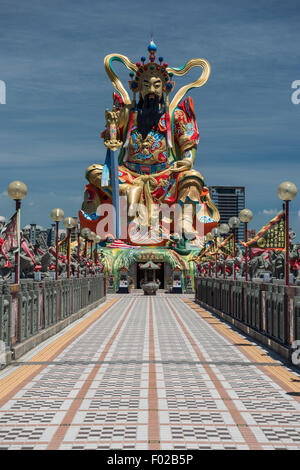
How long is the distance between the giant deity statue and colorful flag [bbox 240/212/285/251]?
155ft

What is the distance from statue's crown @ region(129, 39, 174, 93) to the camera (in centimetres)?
6812

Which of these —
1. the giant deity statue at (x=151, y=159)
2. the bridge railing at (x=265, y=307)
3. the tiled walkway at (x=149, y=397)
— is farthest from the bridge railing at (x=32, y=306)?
the giant deity statue at (x=151, y=159)

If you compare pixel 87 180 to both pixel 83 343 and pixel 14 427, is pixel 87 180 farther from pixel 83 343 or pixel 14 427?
pixel 14 427

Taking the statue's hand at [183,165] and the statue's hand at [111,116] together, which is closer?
the statue's hand at [111,116]

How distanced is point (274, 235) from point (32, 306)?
6.77 metres

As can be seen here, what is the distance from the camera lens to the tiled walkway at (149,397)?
767cm

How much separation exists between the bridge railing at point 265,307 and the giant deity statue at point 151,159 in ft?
136

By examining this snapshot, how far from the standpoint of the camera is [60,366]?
13.1 meters


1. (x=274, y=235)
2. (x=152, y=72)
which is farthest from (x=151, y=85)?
(x=274, y=235)

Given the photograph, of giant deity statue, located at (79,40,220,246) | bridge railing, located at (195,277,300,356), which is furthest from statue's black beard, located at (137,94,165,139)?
bridge railing, located at (195,277,300,356)

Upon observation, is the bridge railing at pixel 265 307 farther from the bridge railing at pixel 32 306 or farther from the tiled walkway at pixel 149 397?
the bridge railing at pixel 32 306

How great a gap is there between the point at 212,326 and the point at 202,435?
1455 centimetres

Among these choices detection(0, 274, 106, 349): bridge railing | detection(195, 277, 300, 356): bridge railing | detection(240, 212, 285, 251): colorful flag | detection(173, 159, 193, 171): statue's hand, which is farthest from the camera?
detection(173, 159, 193, 171): statue's hand

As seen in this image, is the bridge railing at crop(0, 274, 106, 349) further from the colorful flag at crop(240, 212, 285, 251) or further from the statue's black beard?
the statue's black beard
